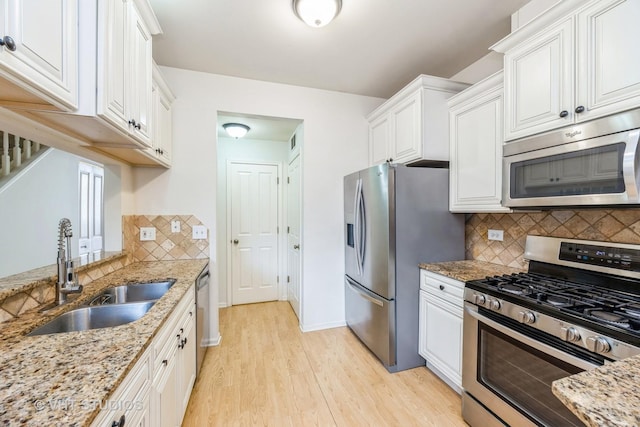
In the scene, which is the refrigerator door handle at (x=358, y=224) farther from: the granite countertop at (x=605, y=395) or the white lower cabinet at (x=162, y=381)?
the granite countertop at (x=605, y=395)

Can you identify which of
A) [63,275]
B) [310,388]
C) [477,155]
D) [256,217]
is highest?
[477,155]

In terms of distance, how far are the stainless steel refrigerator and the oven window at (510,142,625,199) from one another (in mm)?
634

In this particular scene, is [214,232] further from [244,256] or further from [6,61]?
[6,61]

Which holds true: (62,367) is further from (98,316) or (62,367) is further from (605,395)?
(605,395)

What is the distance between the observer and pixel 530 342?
4.12 ft

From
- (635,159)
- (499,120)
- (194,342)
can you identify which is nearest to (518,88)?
(499,120)

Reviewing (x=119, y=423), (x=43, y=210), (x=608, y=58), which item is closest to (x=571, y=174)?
(x=608, y=58)

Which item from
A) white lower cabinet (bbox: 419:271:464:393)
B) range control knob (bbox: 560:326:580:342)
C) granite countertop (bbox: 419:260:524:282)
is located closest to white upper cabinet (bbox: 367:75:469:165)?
granite countertop (bbox: 419:260:524:282)

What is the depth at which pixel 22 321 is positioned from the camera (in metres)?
1.09

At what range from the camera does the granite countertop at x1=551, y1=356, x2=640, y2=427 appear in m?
0.56

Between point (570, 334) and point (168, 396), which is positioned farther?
point (168, 396)

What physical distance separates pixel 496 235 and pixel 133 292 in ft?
8.70

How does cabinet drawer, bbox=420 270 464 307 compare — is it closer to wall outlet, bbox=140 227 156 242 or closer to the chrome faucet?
the chrome faucet

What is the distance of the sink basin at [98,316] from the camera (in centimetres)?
123
